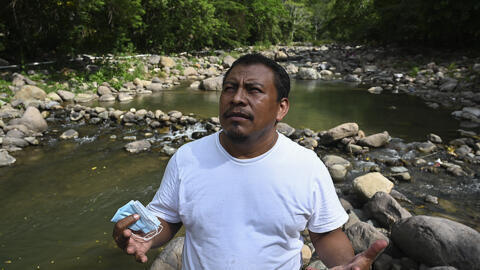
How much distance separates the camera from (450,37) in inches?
771

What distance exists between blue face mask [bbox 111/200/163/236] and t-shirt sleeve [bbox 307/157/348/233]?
731mm

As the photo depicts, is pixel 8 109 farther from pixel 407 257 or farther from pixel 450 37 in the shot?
pixel 450 37

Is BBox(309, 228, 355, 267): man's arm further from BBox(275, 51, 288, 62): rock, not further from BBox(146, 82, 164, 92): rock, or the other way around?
BBox(275, 51, 288, 62): rock

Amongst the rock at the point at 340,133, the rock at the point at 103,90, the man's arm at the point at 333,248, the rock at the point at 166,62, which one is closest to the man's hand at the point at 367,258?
the man's arm at the point at 333,248

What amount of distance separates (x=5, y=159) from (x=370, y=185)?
6428 millimetres

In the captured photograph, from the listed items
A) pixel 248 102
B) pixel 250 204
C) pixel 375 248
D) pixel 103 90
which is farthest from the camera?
pixel 103 90

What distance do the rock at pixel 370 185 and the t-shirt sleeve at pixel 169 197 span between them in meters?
3.68

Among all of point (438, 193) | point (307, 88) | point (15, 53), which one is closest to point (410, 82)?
point (307, 88)

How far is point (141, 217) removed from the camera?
1.52 metres

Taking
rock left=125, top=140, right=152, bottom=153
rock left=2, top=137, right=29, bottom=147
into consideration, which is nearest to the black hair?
rock left=125, top=140, right=152, bottom=153

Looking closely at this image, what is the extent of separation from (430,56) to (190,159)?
21619mm

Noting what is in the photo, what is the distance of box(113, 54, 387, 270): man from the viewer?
58.9 inches

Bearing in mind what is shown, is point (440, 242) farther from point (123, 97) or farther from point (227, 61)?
point (227, 61)

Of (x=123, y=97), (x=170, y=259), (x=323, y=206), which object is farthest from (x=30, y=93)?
(x=323, y=206)
